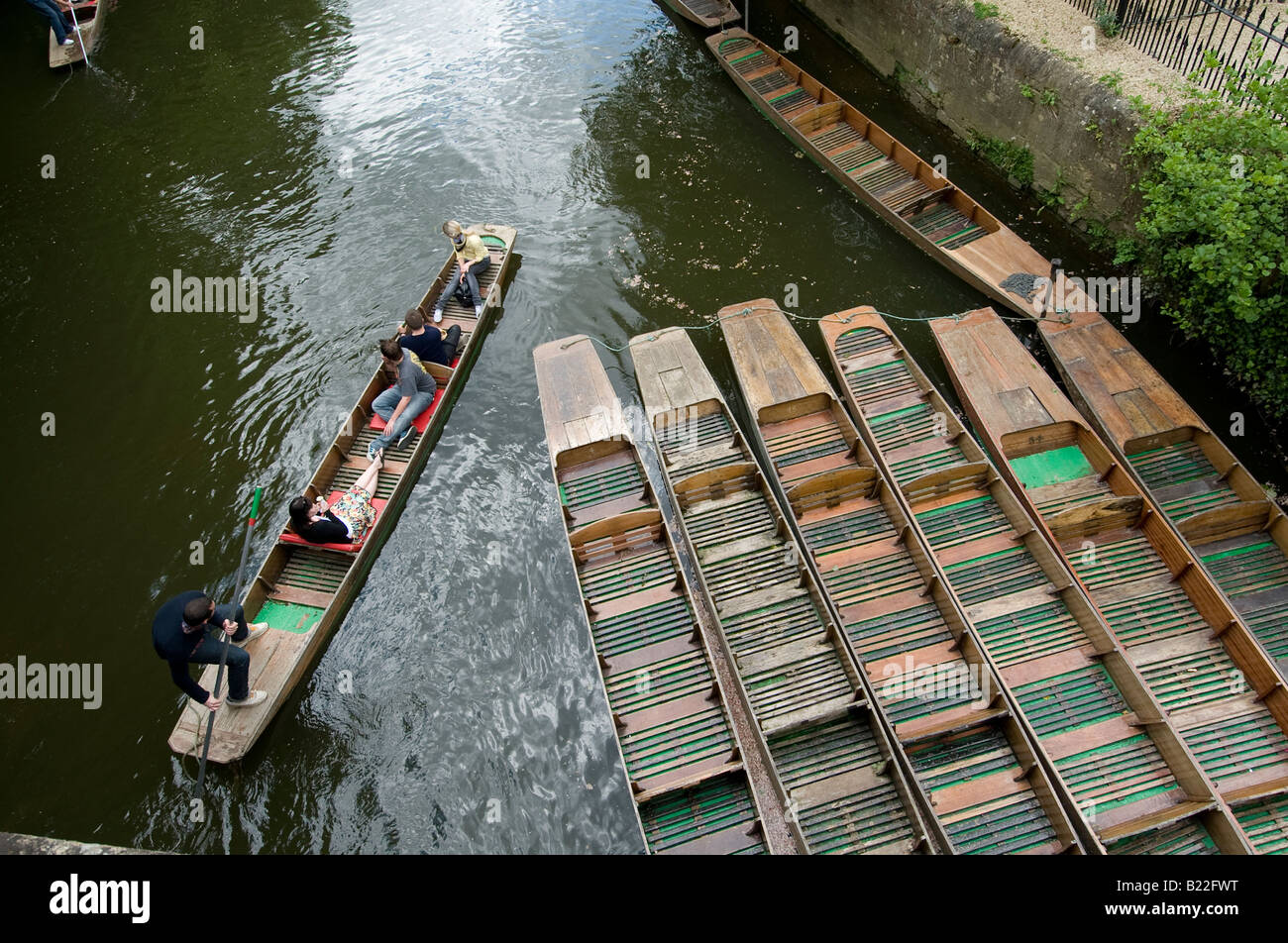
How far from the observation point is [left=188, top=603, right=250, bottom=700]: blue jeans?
30.7 feet

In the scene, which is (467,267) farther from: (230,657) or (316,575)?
(230,657)

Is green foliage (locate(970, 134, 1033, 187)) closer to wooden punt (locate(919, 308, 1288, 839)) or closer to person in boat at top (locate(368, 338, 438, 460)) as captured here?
wooden punt (locate(919, 308, 1288, 839))

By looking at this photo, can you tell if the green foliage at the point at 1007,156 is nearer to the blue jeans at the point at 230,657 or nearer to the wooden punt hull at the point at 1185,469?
the wooden punt hull at the point at 1185,469

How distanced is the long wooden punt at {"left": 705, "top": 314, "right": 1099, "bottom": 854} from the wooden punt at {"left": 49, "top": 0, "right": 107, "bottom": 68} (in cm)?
1987

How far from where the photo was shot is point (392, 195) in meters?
17.3

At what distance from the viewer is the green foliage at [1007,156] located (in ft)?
52.6

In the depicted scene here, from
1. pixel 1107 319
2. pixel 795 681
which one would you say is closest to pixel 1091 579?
pixel 795 681

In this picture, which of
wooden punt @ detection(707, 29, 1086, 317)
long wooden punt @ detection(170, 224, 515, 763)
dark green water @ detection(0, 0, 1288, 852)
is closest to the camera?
long wooden punt @ detection(170, 224, 515, 763)

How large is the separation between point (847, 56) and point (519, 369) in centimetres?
1247

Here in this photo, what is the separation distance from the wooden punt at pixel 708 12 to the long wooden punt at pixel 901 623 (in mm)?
11047

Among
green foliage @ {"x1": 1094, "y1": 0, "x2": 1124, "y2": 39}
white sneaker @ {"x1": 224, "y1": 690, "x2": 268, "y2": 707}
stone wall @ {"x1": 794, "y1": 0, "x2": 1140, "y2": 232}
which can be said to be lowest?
white sneaker @ {"x1": 224, "y1": 690, "x2": 268, "y2": 707}

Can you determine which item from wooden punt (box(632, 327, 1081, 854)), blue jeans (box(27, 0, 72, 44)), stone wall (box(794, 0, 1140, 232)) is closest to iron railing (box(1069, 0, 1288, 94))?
stone wall (box(794, 0, 1140, 232))

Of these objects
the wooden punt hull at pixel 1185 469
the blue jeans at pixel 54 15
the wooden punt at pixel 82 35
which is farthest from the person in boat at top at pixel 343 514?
the blue jeans at pixel 54 15

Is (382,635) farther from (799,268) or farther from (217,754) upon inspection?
(799,268)
